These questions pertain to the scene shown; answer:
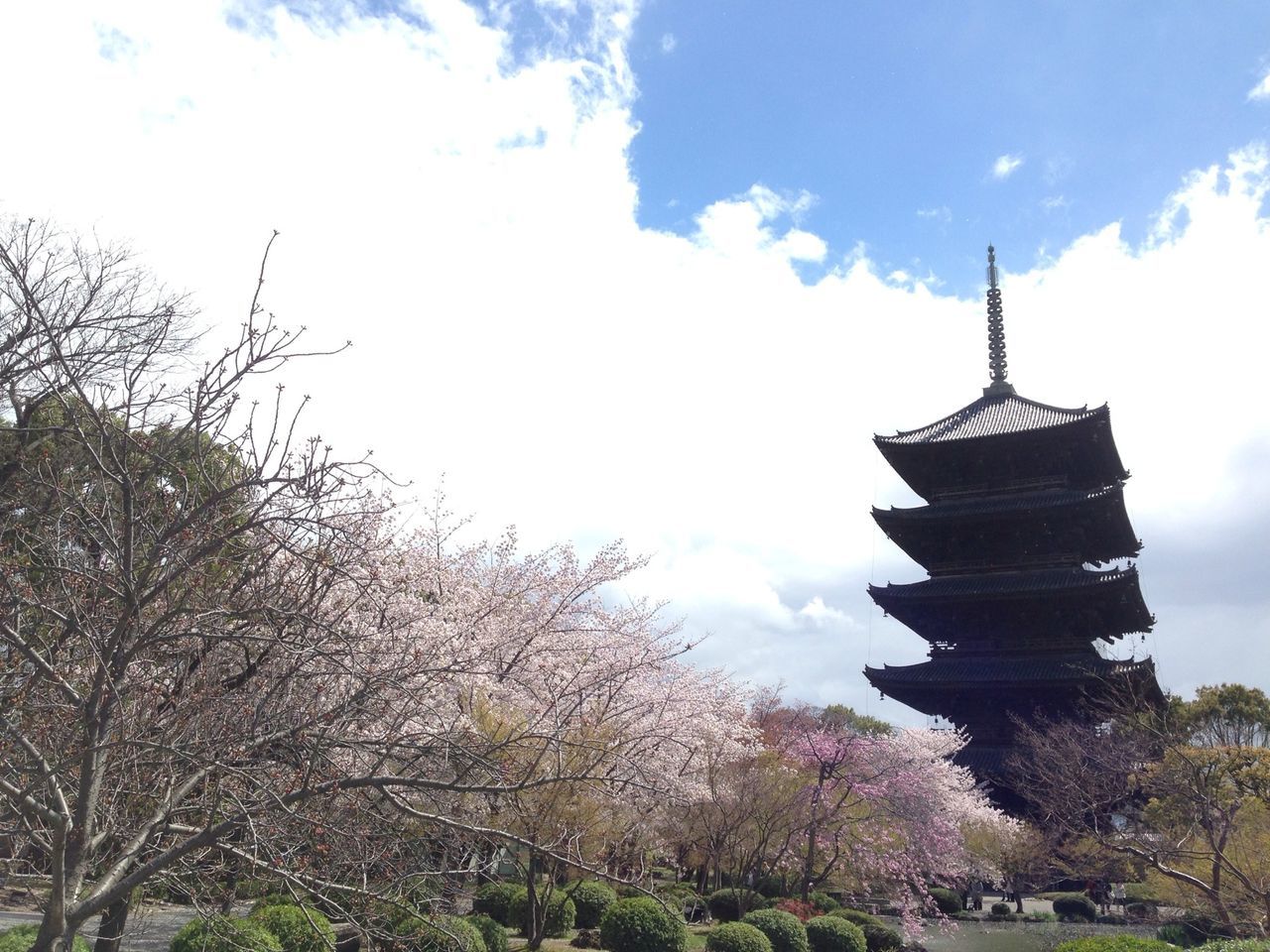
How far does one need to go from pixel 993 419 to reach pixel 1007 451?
146cm

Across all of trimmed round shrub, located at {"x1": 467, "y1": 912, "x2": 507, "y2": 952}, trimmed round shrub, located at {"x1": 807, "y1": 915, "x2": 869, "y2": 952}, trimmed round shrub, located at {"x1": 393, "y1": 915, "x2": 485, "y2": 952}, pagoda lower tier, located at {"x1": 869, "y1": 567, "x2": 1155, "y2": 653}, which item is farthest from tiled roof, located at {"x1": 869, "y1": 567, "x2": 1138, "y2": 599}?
trimmed round shrub, located at {"x1": 393, "y1": 915, "x2": 485, "y2": 952}

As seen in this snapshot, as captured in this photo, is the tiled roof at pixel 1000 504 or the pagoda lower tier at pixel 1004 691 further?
the tiled roof at pixel 1000 504

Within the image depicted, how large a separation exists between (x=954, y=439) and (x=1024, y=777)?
1037 cm

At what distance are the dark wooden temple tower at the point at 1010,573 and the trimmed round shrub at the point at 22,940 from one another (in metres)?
22.9

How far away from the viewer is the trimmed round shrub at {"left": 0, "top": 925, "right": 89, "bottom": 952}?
28.9 ft

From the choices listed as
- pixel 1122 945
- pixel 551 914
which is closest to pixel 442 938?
pixel 551 914

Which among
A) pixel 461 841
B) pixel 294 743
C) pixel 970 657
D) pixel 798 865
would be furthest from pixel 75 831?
pixel 970 657

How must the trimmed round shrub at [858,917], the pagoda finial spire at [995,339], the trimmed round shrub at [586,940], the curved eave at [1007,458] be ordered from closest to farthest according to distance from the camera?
the trimmed round shrub at [586,940], the trimmed round shrub at [858,917], the curved eave at [1007,458], the pagoda finial spire at [995,339]

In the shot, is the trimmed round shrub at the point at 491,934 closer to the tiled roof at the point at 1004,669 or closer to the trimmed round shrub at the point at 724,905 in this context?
the trimmed round shrub at the point at 724,905

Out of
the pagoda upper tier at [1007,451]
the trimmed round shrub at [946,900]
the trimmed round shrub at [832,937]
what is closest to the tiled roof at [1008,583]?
the pagoda upper tier at [1007,451]

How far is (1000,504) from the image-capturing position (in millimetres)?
28938

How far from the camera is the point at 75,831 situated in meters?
4.74

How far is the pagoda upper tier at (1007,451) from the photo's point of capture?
29031 mm

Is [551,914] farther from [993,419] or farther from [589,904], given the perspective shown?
[993,419]
